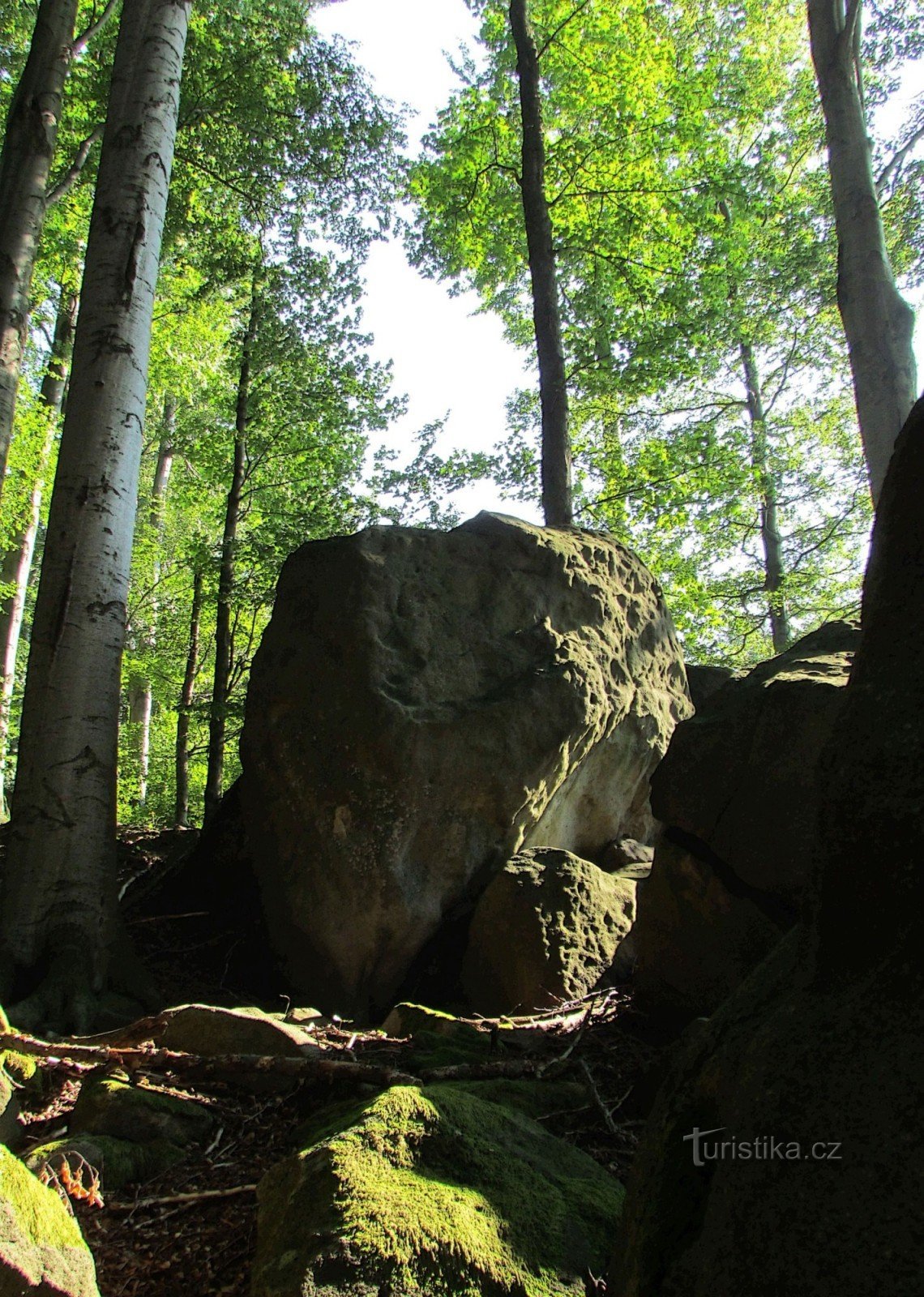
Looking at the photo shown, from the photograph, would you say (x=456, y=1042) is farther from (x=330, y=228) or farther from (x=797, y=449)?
(x=797, y=449)

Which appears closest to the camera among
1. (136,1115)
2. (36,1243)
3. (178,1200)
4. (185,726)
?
(36,1243)

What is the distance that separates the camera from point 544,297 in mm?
9617

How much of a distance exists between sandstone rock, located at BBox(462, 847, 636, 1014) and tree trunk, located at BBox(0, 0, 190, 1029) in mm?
2084

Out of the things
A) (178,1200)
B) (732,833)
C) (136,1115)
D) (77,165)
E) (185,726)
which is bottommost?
(178,1200)

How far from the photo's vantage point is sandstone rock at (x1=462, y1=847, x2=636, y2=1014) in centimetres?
425

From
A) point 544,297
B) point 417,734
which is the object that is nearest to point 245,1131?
point 417,734

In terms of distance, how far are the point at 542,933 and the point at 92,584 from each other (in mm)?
3410

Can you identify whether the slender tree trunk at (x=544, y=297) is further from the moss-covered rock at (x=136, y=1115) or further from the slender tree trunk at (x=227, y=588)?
the moss-covered rock at (x=136, y=1115)

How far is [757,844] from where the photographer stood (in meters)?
3.30

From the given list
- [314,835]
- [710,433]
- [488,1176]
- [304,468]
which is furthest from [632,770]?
[710,433]

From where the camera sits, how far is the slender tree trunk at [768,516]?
48.4 ft

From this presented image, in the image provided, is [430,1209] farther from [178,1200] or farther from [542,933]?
[542,933]

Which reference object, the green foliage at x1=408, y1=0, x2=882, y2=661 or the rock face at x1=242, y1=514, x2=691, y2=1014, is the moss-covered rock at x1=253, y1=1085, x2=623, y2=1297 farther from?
the green foliage at x1=408, y1=0, x2=882, y2=661

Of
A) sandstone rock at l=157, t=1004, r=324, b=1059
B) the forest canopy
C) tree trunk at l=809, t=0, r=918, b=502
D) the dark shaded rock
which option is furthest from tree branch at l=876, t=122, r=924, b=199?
sandstone rock at l=157, t=1004, r=324, b=1059
